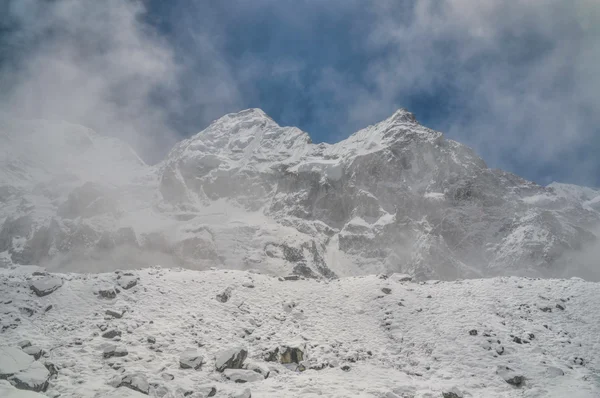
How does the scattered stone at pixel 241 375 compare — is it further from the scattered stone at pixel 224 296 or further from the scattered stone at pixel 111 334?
the scattered stone at pixel 224 296

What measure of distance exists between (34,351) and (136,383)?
16.6 ft

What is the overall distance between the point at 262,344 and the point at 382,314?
8.68 m

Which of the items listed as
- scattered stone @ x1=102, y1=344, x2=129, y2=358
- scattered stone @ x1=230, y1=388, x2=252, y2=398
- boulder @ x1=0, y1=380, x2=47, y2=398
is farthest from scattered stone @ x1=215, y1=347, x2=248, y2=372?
boulder @ x1=0, y1=380, x2=47, y2=398

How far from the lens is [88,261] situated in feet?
620

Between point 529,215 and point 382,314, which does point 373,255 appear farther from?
point 382,314

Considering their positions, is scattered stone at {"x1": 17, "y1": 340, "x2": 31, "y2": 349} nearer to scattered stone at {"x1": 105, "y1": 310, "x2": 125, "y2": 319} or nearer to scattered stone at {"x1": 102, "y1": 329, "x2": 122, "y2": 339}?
scattered stone at {"x1": 102, "y1": 329, "x2": 122, "y2": 339}

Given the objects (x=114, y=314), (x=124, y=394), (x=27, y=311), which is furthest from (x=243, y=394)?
(x=27, y=311)

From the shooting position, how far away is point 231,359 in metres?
17.5

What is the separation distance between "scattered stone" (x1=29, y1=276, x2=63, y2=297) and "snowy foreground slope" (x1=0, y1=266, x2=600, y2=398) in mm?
69

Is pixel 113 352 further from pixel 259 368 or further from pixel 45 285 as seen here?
pixel 45 285

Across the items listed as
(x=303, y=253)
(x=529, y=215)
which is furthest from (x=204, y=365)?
(x=529, y=215)

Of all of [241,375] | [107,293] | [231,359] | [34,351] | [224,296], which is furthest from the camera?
[224,296]

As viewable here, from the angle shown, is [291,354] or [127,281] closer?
[291,354]

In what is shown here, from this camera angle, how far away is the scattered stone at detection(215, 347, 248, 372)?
17188 millimetres
